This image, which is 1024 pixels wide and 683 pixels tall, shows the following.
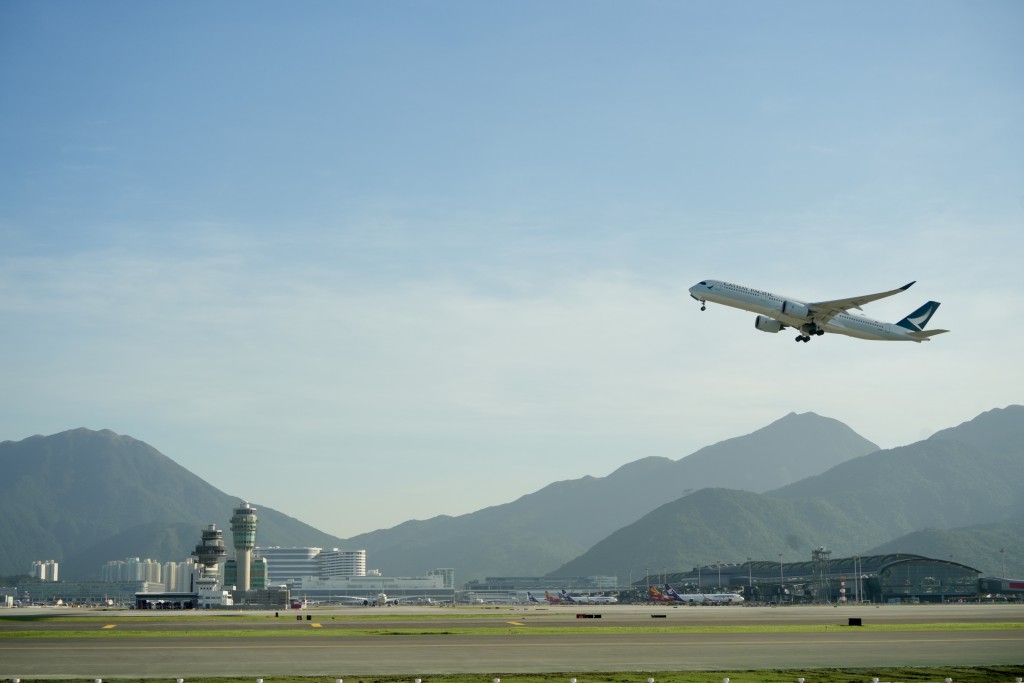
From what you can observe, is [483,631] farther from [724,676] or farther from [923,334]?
[923,334]

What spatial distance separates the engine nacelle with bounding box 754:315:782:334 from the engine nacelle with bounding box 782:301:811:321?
131 inches

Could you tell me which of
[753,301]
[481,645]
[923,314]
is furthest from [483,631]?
[923,314]

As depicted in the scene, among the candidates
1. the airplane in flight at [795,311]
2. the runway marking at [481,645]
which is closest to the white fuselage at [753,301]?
the airplane in flight at [795,311]

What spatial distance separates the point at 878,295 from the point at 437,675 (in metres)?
65.0

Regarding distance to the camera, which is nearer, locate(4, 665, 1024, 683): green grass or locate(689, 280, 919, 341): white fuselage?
locate(4, 665, 1024, 683): green grass

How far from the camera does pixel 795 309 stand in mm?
99875

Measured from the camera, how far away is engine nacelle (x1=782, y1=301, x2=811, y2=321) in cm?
9988

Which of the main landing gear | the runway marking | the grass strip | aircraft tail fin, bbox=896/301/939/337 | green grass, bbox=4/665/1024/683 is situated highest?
aircraft tail fin, bbox=896/301/939/337

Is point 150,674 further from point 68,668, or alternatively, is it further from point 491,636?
point 491,636

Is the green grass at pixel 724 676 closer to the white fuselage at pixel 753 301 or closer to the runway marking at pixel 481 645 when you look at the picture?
the runway marking at pixel 481 645

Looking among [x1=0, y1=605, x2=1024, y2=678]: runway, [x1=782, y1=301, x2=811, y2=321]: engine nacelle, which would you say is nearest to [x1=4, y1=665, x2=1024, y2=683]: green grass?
[x1=0, y1=605, x2=1024, y2=678]: runway

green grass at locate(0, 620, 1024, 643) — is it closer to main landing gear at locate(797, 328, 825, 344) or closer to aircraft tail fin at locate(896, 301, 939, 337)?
main landing gear at locate(797, 328, 825, 344)

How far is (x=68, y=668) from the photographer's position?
52750 millimetres

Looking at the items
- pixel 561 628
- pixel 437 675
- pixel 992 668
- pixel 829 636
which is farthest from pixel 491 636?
pixel 992 668
